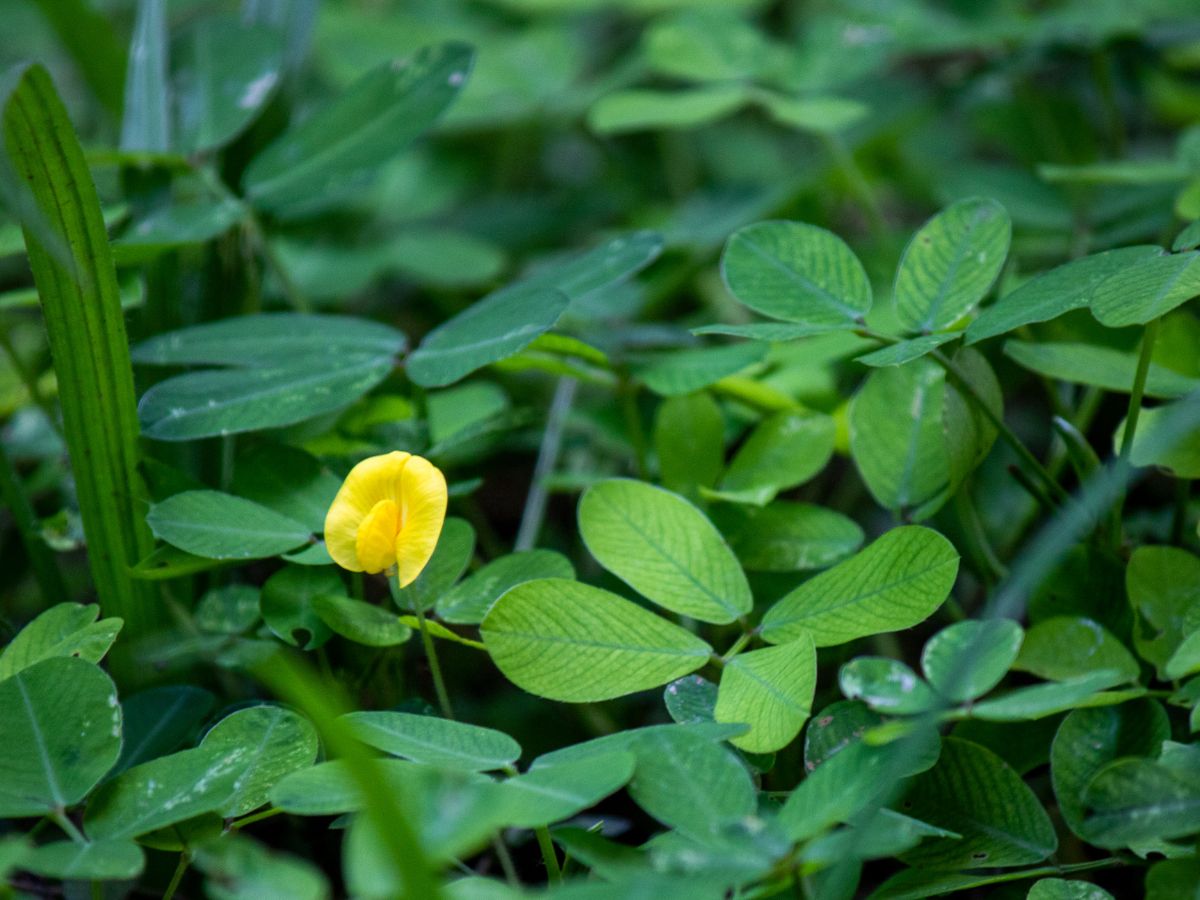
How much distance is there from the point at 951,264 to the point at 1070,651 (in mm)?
397

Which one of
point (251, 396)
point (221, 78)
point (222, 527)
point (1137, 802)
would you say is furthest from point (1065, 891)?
point (221, 78)

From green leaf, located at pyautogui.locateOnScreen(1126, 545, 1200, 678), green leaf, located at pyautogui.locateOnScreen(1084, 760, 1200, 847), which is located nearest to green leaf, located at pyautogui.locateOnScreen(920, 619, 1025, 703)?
green leaf, located at pyautogui.locateOnScreen(1084, 760, 1200, 847)

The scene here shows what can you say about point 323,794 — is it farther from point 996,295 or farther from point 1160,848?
point 996,295

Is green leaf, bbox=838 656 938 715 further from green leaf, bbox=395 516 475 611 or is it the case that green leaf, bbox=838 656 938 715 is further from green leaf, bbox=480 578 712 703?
green leaf, bbox=395 516 475 611

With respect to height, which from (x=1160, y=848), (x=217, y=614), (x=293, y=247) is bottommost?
(x=1160, y=848)

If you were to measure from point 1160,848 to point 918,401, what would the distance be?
1.58 ft

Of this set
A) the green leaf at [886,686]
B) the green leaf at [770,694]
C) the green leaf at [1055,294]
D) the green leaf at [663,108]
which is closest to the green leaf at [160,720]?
the green leaf at [770,694]

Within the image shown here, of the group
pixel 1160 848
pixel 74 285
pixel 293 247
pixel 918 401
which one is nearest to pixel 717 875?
pixel 1160 848

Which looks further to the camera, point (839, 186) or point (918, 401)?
point (839, 186)

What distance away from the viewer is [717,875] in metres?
0.63

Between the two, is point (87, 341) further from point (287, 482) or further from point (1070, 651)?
point (1070, 651)

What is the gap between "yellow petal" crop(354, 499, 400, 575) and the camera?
2.70 ft

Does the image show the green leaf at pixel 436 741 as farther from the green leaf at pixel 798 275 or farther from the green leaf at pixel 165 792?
the green leaf at pixel 798 275

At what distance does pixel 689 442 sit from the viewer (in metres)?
1.17
